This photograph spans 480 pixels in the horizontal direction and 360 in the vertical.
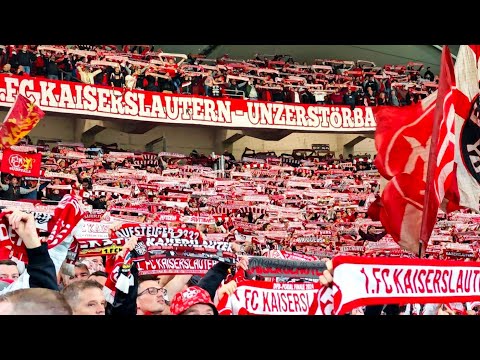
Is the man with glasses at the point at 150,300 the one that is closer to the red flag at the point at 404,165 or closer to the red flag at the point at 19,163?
the red flag at the point at 404,165

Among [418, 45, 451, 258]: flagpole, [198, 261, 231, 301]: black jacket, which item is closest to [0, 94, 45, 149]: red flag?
[198, 261, 231, 301]: black jacket

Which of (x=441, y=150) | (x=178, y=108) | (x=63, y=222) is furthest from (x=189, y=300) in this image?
(x=178, y=108)

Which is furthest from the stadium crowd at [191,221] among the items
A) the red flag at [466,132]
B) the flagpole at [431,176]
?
the red flag at [466,132]

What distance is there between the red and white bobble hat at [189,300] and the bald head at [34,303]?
869mm

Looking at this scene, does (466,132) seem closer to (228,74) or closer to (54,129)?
(228,74)

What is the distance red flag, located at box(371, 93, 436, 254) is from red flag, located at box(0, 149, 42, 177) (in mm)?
4636

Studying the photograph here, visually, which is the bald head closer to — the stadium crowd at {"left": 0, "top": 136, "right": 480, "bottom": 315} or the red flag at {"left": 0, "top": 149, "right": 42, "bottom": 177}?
the stadium crowd at {"left": 0, "top": 136, "right": 480, "bottom": 315}

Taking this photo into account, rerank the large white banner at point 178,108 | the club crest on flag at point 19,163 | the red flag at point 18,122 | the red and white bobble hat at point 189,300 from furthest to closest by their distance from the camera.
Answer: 1. the large white banner at point 178,108
2. the club crest on flag at point 19,163
3. the red flag at point 18,122
4. the red and white bobble hat at point 189,300

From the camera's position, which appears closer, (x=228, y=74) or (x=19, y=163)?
(x=19, y=163)

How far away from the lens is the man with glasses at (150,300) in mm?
5312

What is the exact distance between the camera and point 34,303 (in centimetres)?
405

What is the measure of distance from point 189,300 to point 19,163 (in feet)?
20.2
